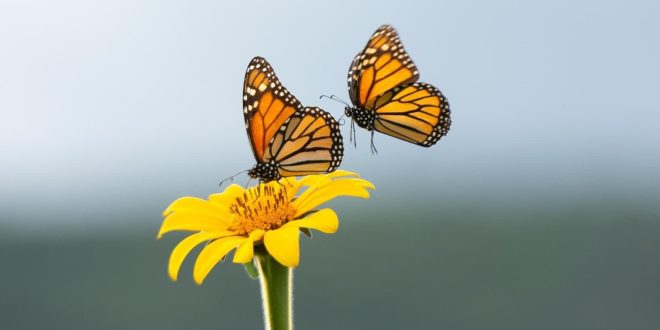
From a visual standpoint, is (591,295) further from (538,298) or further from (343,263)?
(343,263)

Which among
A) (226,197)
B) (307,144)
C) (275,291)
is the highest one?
(307,144)

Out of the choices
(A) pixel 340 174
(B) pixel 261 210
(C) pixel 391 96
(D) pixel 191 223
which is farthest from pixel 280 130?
(C) pixel 391 96

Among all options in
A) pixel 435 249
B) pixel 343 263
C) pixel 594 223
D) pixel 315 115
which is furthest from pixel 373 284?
pixel 315 115

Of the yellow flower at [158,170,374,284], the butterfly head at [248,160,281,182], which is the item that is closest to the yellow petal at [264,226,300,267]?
the yellow flower at [158,170,374,284]

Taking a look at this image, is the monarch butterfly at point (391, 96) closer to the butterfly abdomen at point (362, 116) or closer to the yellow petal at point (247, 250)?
the butterfly abdomen at point (362, 116)

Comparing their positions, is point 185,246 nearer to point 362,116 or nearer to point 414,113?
point 362,116

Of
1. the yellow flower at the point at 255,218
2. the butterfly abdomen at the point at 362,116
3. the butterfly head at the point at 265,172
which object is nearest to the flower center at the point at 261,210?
the yellow flower at the point at 255,218

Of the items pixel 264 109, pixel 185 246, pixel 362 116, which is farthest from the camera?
pixel 362 116

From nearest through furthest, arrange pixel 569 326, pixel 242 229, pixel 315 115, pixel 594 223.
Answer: pixel 242 229 → pixel 315 115 → pixel 569 326 → pixel 594 223
